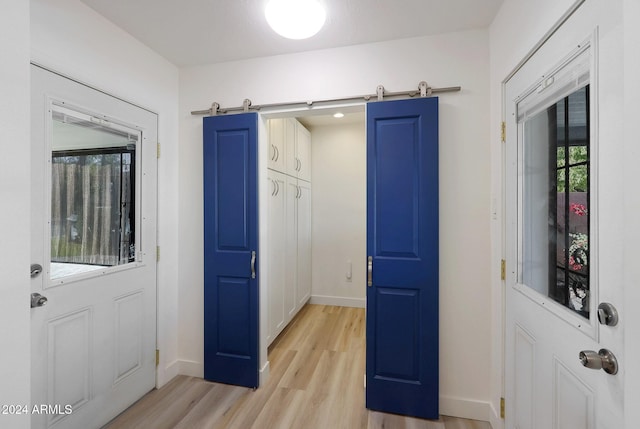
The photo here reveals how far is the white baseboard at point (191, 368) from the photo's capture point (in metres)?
2.27

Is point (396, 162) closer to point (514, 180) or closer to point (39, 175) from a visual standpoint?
point (514, 180)

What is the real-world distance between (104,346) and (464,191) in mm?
2480

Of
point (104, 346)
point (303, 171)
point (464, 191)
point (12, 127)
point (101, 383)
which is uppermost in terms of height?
point (303, 171)

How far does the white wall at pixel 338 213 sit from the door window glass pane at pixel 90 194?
2381 millimetres

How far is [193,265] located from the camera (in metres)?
2.29

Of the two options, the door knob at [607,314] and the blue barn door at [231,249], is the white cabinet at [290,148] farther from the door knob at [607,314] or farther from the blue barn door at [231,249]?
the door knob at [607,314]

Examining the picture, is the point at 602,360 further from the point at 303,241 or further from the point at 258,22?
the point at 303,241

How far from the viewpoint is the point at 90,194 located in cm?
170

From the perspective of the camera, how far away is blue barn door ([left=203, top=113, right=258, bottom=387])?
2123mm

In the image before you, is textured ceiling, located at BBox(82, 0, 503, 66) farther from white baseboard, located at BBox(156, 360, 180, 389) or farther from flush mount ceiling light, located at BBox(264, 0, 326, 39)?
white baseboard, located at BBox(156, 360, 180, 389)

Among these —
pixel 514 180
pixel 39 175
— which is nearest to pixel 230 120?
pixel 39 175

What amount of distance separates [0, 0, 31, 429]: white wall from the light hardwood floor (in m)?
1.01

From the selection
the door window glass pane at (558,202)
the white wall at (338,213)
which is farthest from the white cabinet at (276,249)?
the door window glass pane at (558,202)

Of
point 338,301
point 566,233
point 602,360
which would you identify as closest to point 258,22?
point 566,233
